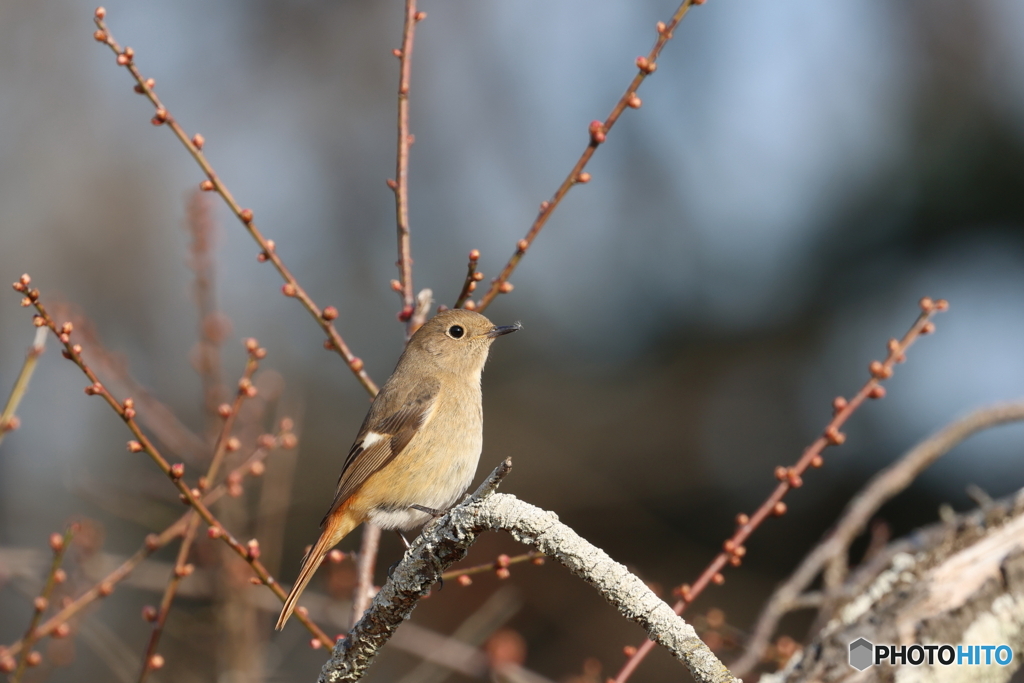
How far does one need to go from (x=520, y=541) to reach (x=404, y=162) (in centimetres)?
142

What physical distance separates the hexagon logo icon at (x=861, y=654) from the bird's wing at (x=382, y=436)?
177 centimetres

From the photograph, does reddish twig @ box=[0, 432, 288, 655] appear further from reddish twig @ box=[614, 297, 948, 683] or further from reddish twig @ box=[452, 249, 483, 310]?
reddish twig @ box=[614, 297, 948, 683]

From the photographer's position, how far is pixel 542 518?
1.96 meters

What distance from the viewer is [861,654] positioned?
272 cm

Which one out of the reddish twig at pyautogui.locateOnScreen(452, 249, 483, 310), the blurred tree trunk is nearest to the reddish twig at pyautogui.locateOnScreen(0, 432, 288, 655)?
the reddish twig at pyautogui.locateOnScreen(452, 249, 483, 310)

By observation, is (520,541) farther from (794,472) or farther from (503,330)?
(503,330)

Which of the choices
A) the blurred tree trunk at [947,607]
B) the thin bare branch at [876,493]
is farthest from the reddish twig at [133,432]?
the thin bare branch at [876,493]

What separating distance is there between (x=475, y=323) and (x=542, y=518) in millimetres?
1996

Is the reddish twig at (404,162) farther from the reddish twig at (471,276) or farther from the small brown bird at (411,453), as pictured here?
the small brown bird at (411,453)

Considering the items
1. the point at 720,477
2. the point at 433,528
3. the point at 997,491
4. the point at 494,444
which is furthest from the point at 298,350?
the point at 433,528

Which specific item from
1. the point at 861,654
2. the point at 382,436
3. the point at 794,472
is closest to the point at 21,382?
the point at 382,436

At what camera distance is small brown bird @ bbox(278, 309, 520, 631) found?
10.9 ft

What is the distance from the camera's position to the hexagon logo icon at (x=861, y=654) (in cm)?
270

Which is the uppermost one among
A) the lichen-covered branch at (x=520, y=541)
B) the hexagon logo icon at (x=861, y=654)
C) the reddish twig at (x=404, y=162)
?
the reddish twig at (x=404, y=162)
